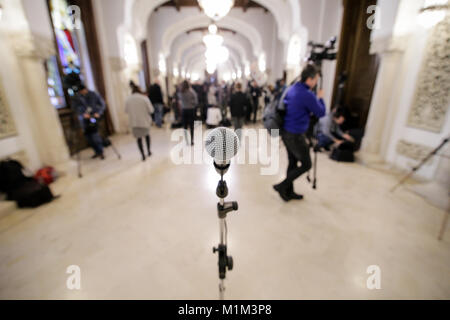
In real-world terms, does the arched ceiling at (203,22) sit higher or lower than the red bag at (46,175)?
higher

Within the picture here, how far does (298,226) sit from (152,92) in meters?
6.37

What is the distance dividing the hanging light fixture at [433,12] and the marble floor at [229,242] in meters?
2.36

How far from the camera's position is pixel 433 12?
2.90 metres

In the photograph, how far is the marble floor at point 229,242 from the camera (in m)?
1.68

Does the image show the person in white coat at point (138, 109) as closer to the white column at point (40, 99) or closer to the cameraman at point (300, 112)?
the white column at point (40, 99)

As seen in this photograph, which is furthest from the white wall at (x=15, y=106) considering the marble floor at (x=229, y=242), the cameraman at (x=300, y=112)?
the cameraman at (x=300, y=112)

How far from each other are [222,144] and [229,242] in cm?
150

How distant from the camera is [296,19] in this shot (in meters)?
6.07

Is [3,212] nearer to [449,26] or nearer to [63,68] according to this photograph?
[63,68]

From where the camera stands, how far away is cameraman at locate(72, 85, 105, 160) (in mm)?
4160

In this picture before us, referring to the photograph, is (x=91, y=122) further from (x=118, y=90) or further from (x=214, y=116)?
(x=214, y=116)

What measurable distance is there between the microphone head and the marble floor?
1220 millimetres

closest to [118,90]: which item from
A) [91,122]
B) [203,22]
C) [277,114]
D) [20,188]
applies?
[91,122]

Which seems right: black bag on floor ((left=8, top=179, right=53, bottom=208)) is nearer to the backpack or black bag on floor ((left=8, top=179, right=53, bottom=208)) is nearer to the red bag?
the red bag
